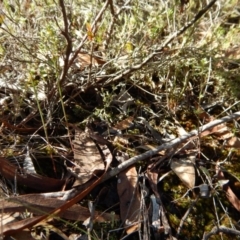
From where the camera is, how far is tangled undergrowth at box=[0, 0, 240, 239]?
1863mm

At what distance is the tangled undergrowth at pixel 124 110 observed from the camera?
1.86m

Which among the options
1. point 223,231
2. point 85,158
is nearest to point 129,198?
point 85,158

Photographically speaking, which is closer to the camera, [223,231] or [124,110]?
[223,231]

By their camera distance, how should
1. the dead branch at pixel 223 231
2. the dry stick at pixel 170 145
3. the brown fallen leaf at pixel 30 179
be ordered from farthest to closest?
the dry stick at pixel 170 145, the brown fallen leaf at pixel 30 179, the dead branch at pixel 223 231

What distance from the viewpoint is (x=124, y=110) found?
7.21 ft

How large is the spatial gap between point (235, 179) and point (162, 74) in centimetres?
59

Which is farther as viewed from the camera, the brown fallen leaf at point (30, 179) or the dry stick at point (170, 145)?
the dry stick at point (170, 145)

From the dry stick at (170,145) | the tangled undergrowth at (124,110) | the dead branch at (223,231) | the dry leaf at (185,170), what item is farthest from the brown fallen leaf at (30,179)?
the dead branch at (223,231)

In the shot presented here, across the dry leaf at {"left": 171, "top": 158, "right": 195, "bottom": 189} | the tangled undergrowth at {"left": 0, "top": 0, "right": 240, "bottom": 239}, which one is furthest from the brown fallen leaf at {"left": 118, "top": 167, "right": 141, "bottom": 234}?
the dry leaf at {"left": 171, "top": 158, "right": 195, "bottom": 189}

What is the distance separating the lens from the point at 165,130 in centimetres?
218

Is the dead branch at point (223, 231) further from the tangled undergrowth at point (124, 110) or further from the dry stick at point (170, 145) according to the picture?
the dry stick at point (170, 145)

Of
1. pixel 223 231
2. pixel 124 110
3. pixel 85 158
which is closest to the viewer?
pixel 223 231

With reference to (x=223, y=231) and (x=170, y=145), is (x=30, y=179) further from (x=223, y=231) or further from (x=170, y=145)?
(x=223, y=231)

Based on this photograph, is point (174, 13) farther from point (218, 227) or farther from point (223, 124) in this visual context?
point (218, 227)
